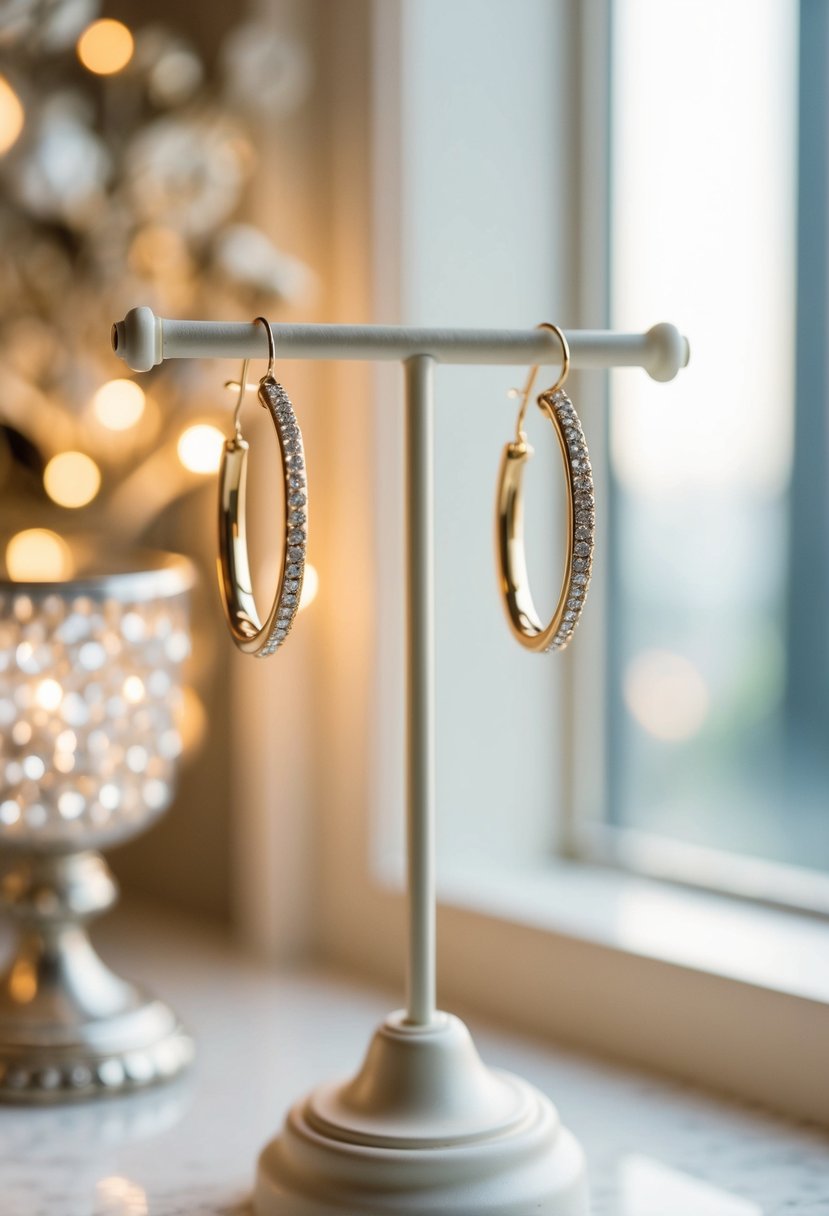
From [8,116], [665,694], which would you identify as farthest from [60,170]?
[665,694]

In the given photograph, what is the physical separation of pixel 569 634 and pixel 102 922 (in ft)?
2.11

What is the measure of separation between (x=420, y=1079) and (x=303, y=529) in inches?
9.8

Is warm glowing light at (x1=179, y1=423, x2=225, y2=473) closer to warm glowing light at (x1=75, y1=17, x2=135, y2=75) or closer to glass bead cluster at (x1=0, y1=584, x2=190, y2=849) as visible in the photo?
glass bead cluster at (x1=0, y1=584, x2=190, y2=849)

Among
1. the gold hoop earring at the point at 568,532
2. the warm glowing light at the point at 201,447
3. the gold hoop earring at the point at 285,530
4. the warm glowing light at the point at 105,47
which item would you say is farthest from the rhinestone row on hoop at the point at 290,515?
the warm glowing light at the point at 105,47

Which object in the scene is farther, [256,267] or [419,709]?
[256,267]

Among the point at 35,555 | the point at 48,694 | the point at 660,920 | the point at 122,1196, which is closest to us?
the point at 122,1196

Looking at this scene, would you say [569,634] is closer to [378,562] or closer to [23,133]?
[378,562]

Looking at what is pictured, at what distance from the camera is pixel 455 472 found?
3.36 feet

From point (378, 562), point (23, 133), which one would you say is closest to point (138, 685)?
point (378, 562)

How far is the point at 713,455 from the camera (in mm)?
1090

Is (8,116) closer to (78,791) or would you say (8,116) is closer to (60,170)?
(60,170)

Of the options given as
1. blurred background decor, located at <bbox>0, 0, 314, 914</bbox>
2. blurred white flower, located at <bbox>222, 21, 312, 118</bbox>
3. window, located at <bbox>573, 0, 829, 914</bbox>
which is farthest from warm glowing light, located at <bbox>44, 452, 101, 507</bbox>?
window, located at <bbox>573, 0, 829, 914</bbox>

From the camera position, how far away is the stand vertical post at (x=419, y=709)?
0.67 metres

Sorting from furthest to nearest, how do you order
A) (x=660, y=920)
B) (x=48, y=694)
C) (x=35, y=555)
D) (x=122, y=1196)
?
(x=35, y=555) → (x=660, y=920) → (x=48, y=694) → (x=122, y=1196)
